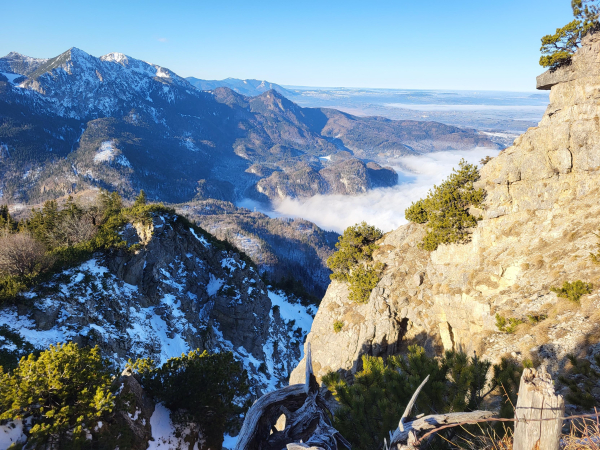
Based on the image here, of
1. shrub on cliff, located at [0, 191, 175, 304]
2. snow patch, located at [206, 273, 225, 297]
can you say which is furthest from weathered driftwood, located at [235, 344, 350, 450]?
snow patch, located at [206, 273, 225, 297]

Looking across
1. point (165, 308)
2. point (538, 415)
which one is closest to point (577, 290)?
point (538, 415)

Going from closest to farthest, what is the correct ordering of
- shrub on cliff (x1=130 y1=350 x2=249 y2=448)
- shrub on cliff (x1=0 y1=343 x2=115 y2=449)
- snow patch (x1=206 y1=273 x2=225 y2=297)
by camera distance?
1. shrub on cliff (x1=0 y1=343 x2=115 y2=449)
2. shrub on cliff (x1=130 y1=350 x2=249 y2=448)
3. snow patch (x1=206 y1=273 x2=225 y2=297)

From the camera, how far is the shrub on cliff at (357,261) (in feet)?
69.1

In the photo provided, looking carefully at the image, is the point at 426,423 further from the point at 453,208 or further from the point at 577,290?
the point at 453,208

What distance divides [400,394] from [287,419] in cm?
316

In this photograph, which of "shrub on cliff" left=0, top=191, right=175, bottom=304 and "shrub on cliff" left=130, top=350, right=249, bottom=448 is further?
"shrub on cliff" left=0, top=191, right=175, bottom=304

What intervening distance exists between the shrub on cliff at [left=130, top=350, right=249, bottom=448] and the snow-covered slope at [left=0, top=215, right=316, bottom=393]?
43.7ft

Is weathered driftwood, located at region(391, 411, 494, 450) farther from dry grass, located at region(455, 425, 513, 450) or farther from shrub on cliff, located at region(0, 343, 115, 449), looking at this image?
shrub on cliff, located at region(0, 343, 115, 449)

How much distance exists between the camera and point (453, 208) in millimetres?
18812

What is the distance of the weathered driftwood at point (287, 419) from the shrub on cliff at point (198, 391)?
898cm

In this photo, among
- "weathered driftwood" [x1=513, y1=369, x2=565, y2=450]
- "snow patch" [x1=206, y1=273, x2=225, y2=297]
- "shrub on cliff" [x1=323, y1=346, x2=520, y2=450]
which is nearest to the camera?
"weathered driftwood" [x1=513, y1=369, x2=565, y2=450]

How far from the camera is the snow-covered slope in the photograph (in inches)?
1008

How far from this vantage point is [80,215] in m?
38.9

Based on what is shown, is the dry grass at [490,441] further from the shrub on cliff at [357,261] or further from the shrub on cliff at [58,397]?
the shrub on cliff at [357,261]
